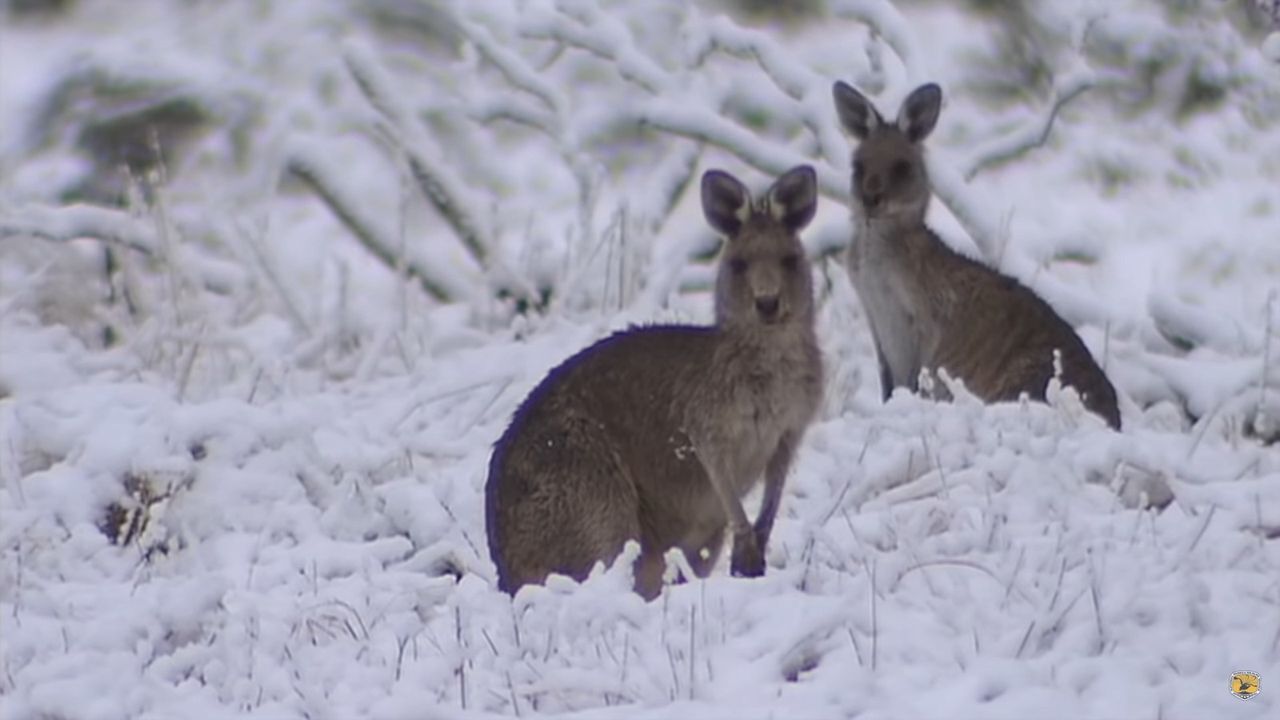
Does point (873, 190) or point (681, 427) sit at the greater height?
point (681, 427)

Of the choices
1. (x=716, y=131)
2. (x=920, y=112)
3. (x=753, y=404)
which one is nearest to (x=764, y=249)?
(x=753, y=404)

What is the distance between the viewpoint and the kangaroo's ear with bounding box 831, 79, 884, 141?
30.7ft

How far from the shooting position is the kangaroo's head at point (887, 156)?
937 centimetres

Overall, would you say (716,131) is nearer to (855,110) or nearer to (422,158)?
(855,110)

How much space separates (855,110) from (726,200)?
2660 millimetres

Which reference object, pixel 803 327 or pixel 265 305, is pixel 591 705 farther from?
pixel 265 305

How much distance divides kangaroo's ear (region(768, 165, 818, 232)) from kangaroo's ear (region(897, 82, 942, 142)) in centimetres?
248

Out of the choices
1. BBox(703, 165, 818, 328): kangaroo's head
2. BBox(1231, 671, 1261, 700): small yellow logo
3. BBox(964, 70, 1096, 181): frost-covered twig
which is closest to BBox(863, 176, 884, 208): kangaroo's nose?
BBox(964, 70, 1096, 181): frost-covered twig

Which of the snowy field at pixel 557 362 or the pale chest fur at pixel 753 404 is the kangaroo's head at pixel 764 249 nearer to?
the pale chest fur at pixel 753 404

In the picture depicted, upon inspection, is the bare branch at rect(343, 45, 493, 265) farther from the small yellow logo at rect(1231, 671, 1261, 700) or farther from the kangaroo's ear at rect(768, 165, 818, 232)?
the small yellow logo at rect(1231, 671, 1261, 700)

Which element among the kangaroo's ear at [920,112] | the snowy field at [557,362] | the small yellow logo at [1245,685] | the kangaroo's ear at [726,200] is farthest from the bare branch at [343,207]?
the small yellow logo at [1245,685]

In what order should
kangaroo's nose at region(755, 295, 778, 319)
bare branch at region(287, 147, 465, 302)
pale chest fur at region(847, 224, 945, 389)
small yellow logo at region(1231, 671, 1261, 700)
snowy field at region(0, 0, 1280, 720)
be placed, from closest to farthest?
small yellow logo at region(1231, 671, 1261, 700)
snowy field at region(0, 0, 1280, 720)
kangaroo's nose at region(755, 295, 778, 319)
pale chest fur at region(847, 224, 945, 389)
bare branch at region(287, 147, 465, 302)

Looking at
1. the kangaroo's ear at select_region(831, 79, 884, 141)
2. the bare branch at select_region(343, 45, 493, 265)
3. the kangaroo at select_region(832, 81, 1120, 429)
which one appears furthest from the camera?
the bare branch at select_region(343, 45, 493, 265)

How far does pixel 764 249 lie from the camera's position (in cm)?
683
